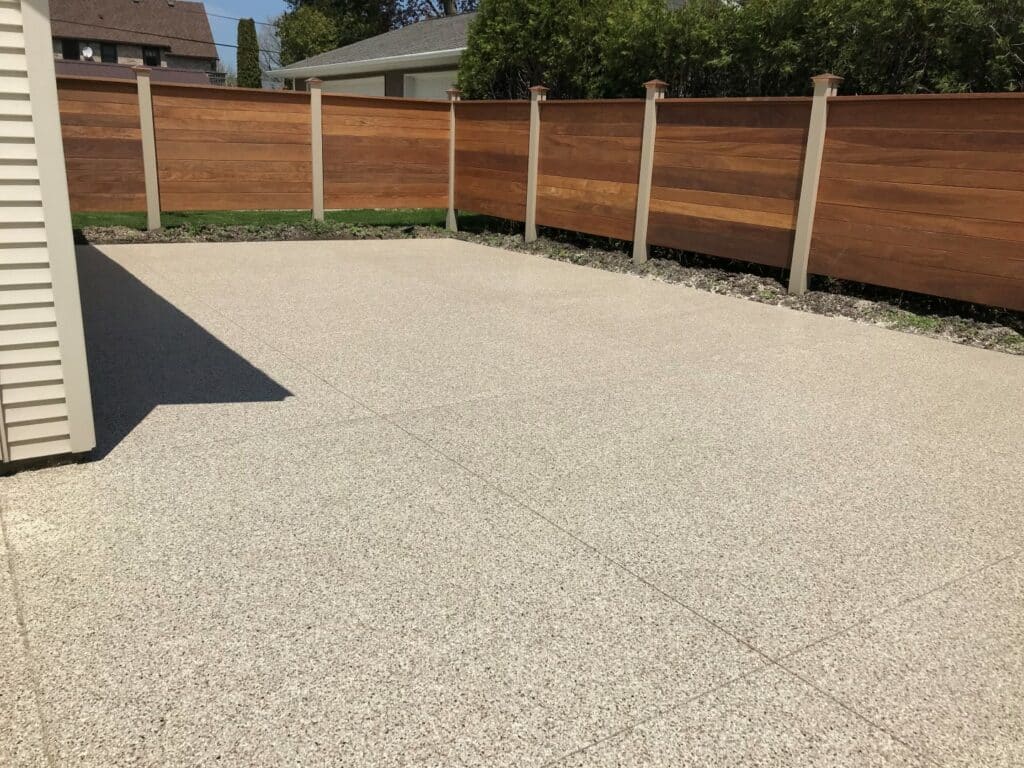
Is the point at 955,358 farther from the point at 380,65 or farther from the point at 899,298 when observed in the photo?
the point at 380,65

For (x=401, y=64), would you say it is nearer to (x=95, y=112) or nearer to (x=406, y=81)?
(x=406, y=81)

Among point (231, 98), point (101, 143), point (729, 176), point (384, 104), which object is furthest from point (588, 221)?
point (101, 143)

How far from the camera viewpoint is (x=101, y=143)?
33.8 feet

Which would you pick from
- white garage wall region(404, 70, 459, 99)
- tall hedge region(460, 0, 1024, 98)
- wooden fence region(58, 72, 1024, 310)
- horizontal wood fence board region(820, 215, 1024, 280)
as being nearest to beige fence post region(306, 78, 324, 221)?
wooden fence region(58, 72, 1024, 310)

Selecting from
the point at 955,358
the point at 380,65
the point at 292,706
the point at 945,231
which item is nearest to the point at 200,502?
the point at 292,706

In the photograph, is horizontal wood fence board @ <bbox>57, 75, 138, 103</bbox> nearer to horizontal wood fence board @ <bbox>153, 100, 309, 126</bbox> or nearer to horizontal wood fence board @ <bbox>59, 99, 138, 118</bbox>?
horizontal wood fence board @ <bbox>59, 99, 138, 118</bbox>

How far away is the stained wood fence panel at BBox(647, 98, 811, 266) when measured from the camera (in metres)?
8.01

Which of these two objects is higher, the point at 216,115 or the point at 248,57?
the point at 248,57

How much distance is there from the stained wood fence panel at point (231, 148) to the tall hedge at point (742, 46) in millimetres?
3643

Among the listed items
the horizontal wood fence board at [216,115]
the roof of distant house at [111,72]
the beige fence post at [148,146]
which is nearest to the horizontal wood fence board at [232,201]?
the beige fence post at [148,146]

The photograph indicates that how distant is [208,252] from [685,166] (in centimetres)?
575

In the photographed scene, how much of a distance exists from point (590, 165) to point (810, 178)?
3.18m

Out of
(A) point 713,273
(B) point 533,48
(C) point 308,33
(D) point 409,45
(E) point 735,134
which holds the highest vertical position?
(C) point 308,33

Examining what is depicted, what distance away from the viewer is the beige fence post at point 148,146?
33.8 feet
